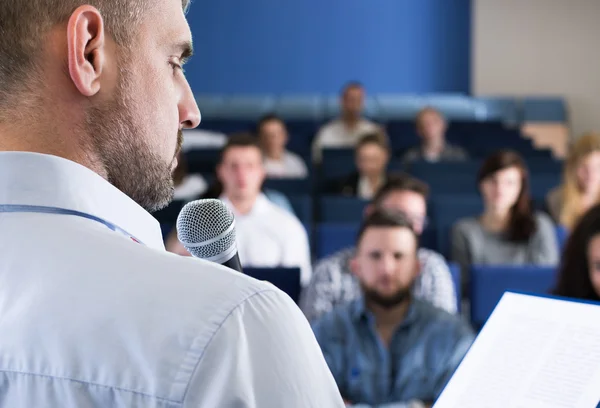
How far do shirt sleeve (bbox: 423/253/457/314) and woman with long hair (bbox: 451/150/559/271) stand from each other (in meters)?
0.93

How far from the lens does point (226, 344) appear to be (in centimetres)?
53

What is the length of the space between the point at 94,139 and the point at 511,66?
1045 cm

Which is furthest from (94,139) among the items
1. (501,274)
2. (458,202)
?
(458,202)

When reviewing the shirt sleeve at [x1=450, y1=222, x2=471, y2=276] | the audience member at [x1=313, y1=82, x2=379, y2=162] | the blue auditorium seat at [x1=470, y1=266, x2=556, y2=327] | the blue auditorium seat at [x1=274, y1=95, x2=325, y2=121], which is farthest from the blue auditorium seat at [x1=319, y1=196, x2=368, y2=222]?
the blue auditorium seat at [x1=274, y1=95, x2=325, y2=121]

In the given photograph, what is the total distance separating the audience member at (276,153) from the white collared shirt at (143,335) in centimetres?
543

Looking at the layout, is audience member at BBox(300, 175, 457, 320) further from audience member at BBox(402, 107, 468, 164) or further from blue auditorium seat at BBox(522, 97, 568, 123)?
blue auditorium seat at BBox(522, 97, 568, 123)

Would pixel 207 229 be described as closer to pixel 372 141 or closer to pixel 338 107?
pixel 372 141

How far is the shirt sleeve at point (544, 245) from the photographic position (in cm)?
412

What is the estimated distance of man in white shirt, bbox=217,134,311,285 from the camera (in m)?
4.05

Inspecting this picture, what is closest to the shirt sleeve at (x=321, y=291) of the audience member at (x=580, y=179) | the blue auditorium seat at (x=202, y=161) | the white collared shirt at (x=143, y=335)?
the audience member at (x=580, y=179)

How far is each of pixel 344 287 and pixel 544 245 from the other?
1.35 m

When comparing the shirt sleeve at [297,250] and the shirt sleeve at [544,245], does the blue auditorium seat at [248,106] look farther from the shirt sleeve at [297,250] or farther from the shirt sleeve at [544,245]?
the shirt sleeve at [544,245]

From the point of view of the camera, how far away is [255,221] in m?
4.11

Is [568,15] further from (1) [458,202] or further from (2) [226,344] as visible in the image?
(2) [226,344]
